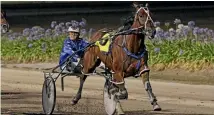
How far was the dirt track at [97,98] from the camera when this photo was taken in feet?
44.2

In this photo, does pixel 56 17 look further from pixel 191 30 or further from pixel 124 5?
pixel 191 30

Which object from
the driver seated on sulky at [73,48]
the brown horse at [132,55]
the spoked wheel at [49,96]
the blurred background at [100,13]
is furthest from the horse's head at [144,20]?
the blurred background at [100,13]

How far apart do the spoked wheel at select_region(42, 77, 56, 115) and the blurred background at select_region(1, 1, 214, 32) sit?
65.4 feet

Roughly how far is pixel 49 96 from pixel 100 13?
29426mm

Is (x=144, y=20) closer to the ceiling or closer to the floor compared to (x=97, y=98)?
closer to the ceiling

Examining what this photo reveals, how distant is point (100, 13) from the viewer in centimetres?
4194

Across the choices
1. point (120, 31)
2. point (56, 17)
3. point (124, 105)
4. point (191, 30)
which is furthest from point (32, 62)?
point (56, 17)

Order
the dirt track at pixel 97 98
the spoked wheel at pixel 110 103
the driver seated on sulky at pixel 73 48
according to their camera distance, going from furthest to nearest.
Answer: the dirt track at pixel 97 98
the driver seated on sulky at pixel 73 48
the spoked wheel at pixel 110 103

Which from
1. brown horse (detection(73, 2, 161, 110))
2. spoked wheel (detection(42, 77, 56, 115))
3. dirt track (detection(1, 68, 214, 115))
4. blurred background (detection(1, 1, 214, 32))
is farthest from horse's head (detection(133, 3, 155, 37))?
blurred background (detection(1, 1, 214, 32))

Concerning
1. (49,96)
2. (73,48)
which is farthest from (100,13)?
(49,96)

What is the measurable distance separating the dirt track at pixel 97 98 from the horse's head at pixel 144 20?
7.22ft

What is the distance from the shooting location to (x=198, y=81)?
56.9 feet

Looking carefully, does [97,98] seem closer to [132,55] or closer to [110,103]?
[110,103]

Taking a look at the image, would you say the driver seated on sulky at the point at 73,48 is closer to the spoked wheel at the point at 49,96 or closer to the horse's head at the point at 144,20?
the spoked wheel at the point at 49,96
